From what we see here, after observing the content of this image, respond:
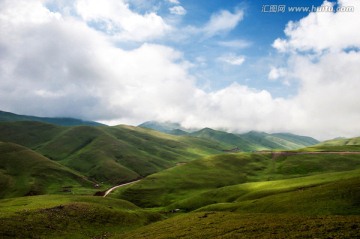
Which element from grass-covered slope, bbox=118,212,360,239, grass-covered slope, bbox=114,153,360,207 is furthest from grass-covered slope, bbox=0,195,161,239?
grass-covered slope, bbox=114,153,360,207

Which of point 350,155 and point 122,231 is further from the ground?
point 350,155

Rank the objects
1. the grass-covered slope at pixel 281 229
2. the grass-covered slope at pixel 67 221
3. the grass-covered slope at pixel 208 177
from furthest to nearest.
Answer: the grass-covered slope at pixel 208 177
the grass-covered slope at pixel 67 221
the grass-covered slope at pixel 281 229

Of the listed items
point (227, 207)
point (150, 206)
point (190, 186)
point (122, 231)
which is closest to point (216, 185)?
point (190, 186)

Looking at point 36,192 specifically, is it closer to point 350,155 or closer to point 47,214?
point 47,214

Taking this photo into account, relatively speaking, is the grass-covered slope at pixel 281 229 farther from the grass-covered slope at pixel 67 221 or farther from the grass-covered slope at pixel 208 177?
the grass-covered slope at pixel 208 177

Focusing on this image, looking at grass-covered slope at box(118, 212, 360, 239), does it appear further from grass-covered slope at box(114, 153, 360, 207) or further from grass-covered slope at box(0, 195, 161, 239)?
grass-covered slope at box(114, 153, 360, 207)

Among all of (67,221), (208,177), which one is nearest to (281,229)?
(67,221)

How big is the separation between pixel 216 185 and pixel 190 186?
604 inches

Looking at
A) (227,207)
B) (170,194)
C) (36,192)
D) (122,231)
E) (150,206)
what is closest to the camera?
(122,231)

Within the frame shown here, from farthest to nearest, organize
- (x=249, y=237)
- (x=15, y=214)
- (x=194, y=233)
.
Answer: (x=15, y=214) < (x=194, y=233) < (x=249, y=237)

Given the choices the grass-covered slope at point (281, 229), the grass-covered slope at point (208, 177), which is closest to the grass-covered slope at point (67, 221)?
the grass-covered slope at point (281, 229)

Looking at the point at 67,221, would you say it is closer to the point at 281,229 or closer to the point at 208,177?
the point at 281,229

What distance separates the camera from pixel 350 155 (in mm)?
189875

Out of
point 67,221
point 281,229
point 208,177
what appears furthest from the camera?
point 208,177
